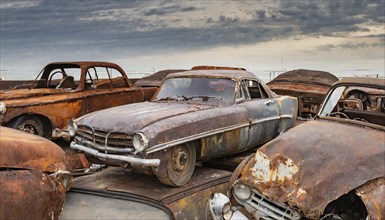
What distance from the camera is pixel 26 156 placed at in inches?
163

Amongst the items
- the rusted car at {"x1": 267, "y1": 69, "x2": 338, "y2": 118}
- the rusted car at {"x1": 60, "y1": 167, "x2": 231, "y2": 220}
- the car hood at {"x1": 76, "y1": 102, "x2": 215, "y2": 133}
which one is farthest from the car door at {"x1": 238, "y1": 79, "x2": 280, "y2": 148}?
the rusted car at {"x1": 267, "y1": 69, "x2": 338, "y2": 118}

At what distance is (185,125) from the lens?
5559mm

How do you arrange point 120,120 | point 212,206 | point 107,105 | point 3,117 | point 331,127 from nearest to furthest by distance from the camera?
point 212,206 → point 331,127 → point 120,120 → point 3,117 → point 107,105

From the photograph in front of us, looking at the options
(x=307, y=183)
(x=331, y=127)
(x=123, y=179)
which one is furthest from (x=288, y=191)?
(x=123, y=179)

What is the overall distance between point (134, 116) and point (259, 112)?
2177 millimetres

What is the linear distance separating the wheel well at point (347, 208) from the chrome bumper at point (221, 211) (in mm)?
705

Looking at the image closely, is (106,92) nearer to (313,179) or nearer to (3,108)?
(3,108)

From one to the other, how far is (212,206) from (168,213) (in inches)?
43.7

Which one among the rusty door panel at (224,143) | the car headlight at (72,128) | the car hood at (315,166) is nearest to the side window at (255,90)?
the rusty door panel at (224,143)

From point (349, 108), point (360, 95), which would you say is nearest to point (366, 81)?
point (349, 108)

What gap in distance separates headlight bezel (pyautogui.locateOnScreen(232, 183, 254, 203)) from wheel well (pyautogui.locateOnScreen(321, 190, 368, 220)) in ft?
2.08

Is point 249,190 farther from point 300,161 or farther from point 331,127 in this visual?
point 331,127

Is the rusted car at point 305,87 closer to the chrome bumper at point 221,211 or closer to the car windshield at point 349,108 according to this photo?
the car windshield at point 349,108

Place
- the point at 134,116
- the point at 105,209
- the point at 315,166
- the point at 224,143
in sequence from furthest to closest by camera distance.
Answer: the point at 224,143 < the point at 134,116 < the point at 105,209 < the point at 315,166
